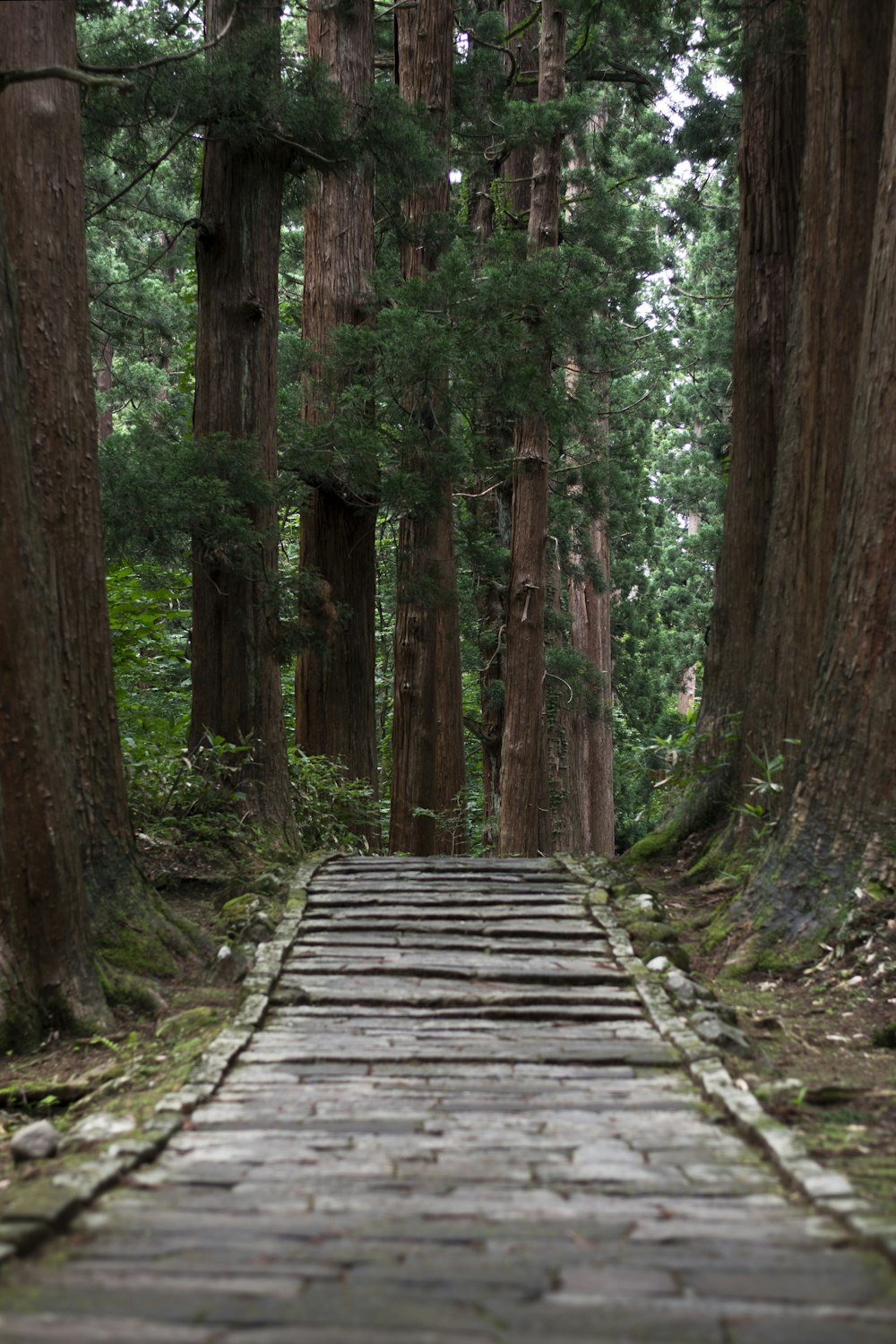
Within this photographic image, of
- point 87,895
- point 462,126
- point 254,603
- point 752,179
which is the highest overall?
point 462,126

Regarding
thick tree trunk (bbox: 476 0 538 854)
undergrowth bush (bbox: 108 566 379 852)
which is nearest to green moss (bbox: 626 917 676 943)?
undergrowth bush (bbox: 108 566 379 852)

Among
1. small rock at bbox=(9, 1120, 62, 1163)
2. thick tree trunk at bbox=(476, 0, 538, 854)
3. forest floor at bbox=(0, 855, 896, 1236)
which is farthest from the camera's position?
thick tree trunk at bbox=(476, 0, 538, 854)

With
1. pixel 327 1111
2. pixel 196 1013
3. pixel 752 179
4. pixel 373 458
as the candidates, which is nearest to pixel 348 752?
pixel 373 458

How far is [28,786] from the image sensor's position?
5.86 m

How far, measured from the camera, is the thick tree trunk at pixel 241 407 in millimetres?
10680

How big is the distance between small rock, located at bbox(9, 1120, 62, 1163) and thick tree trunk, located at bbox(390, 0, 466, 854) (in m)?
9.87

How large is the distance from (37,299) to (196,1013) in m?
4.14

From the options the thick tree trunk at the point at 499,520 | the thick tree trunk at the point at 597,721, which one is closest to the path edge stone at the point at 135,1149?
the thick tree trunk at the point at 499,520

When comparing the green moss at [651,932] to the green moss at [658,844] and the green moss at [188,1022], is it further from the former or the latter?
the green moss at [658,844]

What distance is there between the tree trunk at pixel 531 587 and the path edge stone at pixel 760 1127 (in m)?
6.71

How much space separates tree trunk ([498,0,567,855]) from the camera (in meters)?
14.3

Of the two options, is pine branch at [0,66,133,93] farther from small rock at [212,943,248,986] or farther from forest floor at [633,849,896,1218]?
forest floor at [633,849,896,1218]

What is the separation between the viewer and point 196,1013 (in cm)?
625

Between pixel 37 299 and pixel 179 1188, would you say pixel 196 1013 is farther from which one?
pixel 37 299
